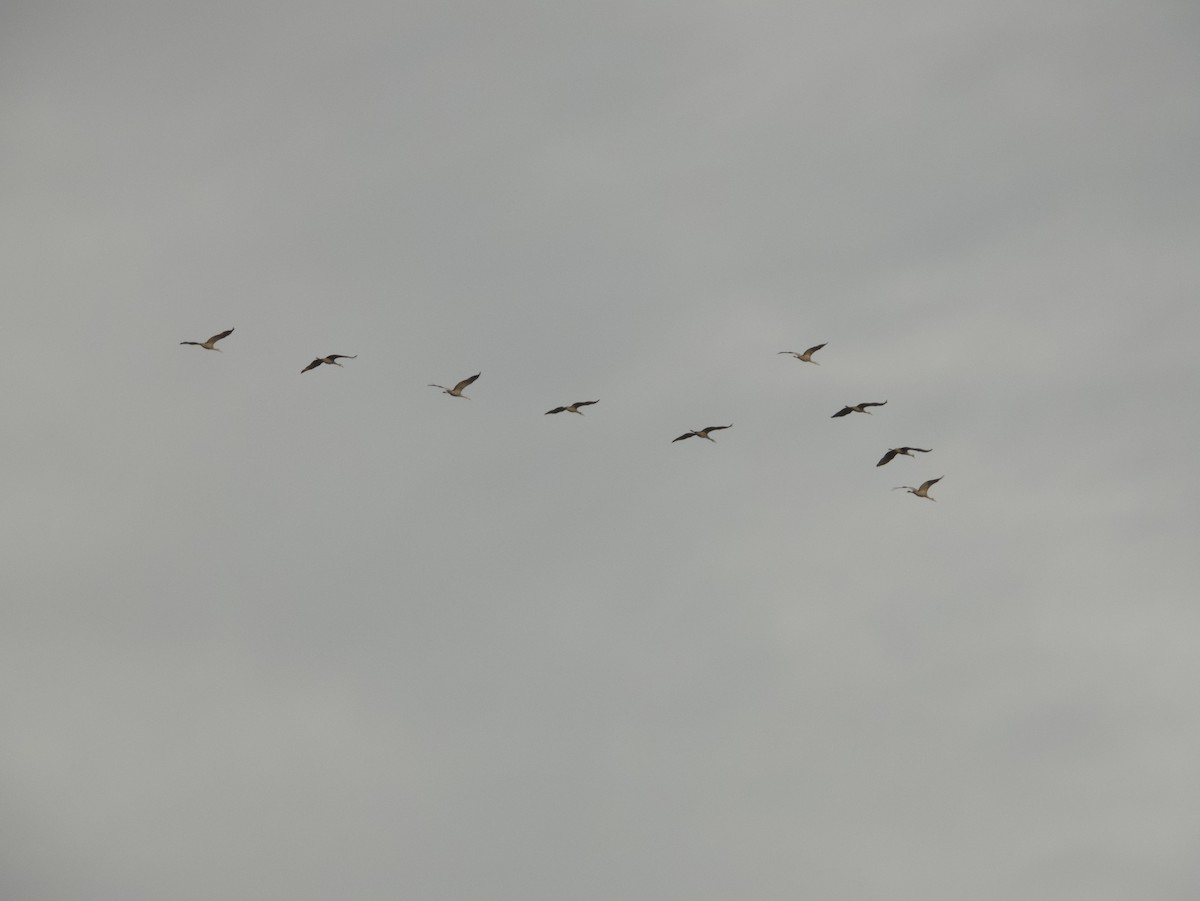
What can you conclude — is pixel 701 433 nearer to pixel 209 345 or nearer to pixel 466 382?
pixel 466 382

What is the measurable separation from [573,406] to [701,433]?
11.1 m

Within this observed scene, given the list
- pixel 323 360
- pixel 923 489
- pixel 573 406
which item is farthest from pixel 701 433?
pixel 323 360

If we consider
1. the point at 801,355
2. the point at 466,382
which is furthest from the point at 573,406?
the point at 801,355

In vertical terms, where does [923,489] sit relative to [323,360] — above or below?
below

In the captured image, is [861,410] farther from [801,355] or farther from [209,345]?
[209,345]

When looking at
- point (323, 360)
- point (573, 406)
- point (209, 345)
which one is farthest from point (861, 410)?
point (209, 345)

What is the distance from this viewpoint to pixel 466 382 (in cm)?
12044

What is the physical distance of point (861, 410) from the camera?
119938 millimetres

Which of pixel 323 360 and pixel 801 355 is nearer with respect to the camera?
pixel 323 360

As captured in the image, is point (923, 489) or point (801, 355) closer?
point (923, 489)

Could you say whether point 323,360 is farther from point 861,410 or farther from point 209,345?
point 861,410

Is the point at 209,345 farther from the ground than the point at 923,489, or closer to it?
farther from the ground

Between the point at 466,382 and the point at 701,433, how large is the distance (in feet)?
66.7

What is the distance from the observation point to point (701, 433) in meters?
122
